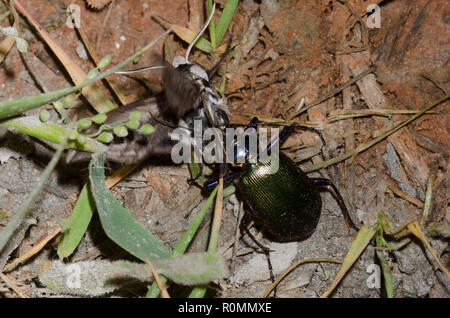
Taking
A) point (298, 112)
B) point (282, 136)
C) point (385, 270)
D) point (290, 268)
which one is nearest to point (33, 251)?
point (290, 268)

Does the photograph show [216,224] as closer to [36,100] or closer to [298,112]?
[298,112]

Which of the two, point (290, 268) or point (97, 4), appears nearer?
point (290, 268)

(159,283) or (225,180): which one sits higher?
(225,180)

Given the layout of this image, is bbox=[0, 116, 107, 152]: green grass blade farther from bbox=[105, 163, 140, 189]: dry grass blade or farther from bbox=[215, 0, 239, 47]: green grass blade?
bbox=[215, 0, 239, 47]: green grass blade

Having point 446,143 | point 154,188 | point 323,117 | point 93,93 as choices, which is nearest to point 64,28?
point 93,93

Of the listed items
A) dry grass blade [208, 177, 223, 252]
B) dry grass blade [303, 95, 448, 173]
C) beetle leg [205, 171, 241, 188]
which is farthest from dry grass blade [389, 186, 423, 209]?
dry grass blade [208, 177, 223, 252]

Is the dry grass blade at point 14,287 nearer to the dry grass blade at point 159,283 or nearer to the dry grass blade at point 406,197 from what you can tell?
the dry grass blade at point 159,283
